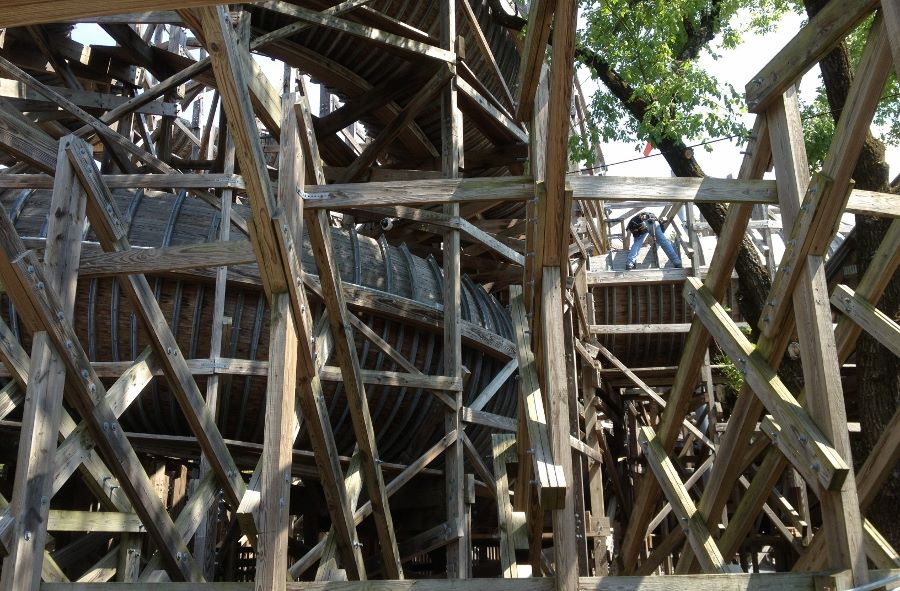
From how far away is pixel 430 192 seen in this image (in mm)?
5039

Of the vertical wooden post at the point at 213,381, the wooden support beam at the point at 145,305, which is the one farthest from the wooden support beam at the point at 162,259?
the vertical wooden post at the point at 213,381

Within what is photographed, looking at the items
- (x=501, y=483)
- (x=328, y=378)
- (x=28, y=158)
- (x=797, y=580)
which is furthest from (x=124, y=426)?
(x=797, y=580)

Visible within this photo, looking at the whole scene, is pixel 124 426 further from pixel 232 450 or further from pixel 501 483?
pixel 501 483

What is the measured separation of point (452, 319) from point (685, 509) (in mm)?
3911

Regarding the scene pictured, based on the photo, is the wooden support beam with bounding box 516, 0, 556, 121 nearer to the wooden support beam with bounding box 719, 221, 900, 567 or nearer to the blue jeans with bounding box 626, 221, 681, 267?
the wooden support beam with bounding box 719, 221, 900, 567

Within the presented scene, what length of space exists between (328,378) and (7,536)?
3.89m

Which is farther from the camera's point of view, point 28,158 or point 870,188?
point 870,188

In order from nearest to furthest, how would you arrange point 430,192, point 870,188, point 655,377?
point 430,192, point 870,188, point 655,377

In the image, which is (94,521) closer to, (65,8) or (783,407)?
(783,407)

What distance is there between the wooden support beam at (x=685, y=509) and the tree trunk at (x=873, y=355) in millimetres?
2118

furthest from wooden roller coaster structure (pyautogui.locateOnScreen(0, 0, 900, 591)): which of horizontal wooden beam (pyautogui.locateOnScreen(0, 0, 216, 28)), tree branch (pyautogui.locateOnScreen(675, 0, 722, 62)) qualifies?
tree branch (pyautogui.locateOnScreen(675, 0, 722, 62))

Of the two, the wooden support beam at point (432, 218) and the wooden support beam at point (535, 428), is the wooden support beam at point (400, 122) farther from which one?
the wooden support beam at point (535, 428)

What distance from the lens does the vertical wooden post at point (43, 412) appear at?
4523 millimetres

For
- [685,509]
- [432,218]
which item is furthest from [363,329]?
[685,509]
